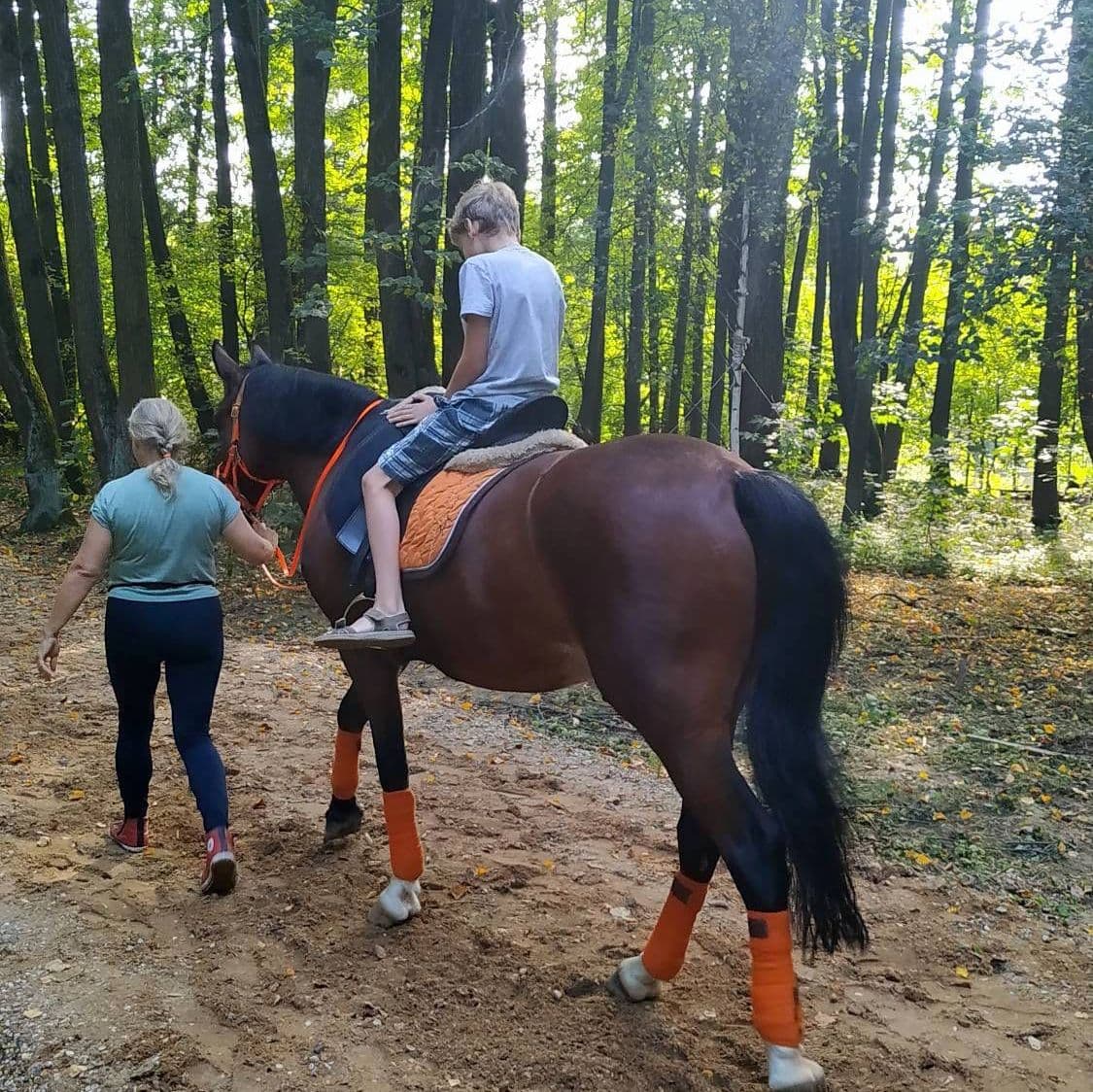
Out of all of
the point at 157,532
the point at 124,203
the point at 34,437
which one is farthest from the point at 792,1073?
the point at 34,437

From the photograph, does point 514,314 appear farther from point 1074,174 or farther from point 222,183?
point 222,183

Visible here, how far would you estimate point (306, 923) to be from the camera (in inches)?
150

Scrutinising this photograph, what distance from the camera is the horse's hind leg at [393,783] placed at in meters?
3.88

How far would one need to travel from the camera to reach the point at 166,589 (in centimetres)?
395

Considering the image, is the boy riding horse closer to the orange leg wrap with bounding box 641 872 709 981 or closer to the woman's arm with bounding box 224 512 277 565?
the woman's arm with bounding box 224 512 277 565

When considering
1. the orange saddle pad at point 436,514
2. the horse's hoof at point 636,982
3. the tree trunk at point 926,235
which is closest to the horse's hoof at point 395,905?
the horse's hoof at point 636,982

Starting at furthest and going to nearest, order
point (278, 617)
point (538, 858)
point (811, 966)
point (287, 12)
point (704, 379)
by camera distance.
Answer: point (704, 379) < point (278, 617) < point (287, 12) < point (538, 858) < point (811, 966)

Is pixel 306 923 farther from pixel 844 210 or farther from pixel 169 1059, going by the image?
pixel 844 210

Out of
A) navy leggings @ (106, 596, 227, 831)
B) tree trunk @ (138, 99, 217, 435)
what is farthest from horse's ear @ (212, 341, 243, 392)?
tree trunk @ (138, 99, 217, 435)

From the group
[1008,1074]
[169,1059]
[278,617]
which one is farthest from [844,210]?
[169,1059]

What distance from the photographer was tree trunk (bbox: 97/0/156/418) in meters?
10.1

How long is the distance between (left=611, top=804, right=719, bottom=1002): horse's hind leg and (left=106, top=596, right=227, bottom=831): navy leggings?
1.98 m

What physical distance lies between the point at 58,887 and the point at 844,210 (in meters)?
13.6

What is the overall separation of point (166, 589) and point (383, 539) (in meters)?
1.11
